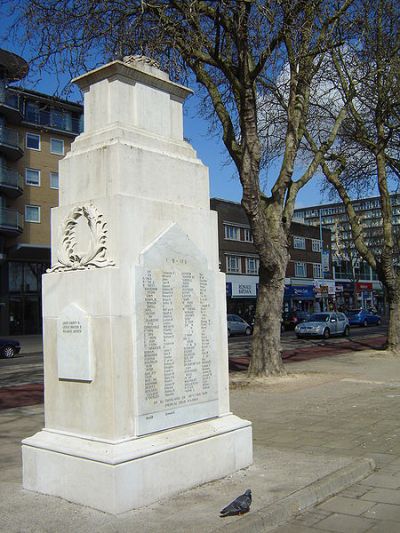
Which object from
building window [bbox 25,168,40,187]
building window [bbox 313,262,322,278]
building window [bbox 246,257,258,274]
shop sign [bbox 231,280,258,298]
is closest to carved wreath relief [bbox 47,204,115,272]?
building window [bbox 25,168,40,187]

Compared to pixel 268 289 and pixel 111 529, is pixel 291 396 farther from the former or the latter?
pixel 111 529

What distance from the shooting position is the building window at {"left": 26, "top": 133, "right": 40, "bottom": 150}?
45.3 metres

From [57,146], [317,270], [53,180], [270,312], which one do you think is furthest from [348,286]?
[270,312]

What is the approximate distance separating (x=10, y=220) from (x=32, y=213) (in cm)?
364

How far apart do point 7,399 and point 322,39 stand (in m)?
11.0

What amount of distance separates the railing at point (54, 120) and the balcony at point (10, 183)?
207 inches

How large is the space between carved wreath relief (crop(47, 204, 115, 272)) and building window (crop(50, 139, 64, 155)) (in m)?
43.4

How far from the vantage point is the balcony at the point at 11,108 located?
134 feet

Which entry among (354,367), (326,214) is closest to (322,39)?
(354,367)

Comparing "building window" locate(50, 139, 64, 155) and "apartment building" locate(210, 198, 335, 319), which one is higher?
"building window" locate(50, 139, 64, 155)

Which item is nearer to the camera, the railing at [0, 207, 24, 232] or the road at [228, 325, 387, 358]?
the road at [228, 325, 387, 358]

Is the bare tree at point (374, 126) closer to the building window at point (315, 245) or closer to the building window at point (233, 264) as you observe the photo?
the building window at point (233, 264)

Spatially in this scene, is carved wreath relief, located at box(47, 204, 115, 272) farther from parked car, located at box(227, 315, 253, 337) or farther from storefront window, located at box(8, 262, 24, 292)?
storefront window, located at box(8, 262, 24, 292)

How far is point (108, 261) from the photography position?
193 inches
